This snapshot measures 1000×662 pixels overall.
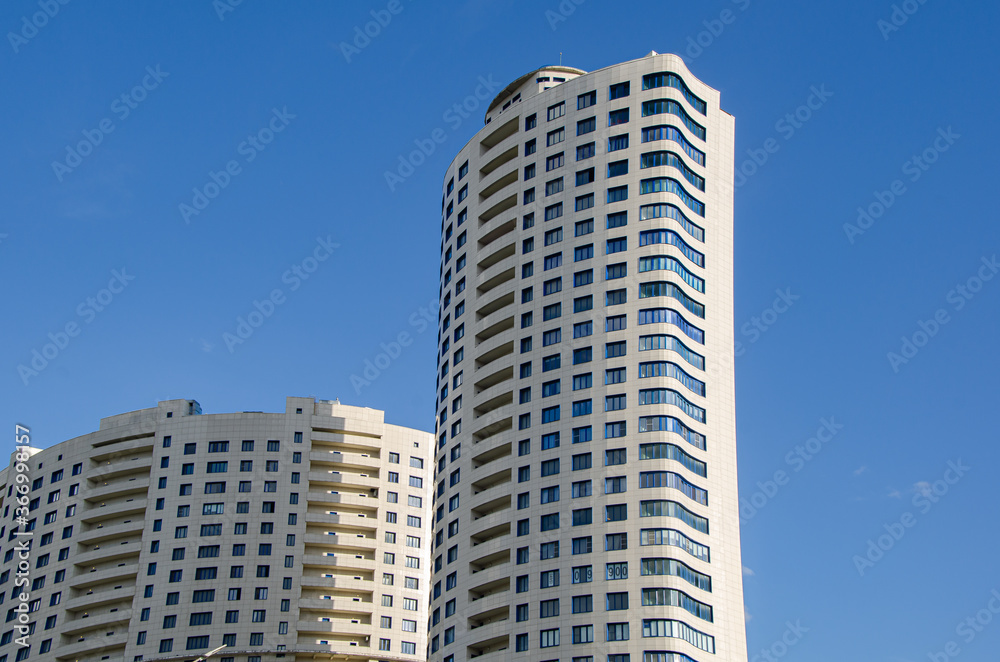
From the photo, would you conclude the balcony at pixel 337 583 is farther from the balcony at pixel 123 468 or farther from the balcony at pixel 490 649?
the balcony at pixel 490 649

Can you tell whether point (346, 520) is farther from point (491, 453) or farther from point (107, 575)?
point (491, 453)

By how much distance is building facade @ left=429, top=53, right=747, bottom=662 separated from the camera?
104 meters

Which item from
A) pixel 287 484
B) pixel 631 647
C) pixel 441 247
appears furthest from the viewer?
pixel 287 484

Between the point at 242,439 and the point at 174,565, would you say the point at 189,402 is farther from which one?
the point at 174,565

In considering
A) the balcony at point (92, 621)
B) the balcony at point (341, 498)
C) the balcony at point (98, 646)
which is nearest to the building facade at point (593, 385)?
the balcony at point (341, 498)

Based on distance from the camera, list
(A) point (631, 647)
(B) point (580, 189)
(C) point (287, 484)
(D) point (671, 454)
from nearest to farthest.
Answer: (A) point (631, 647), (D) point (671, 454), (B) point (580, 189), (C) point (287, 484)

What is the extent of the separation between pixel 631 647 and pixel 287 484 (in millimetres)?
62523

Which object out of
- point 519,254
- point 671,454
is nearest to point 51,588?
point 519,254

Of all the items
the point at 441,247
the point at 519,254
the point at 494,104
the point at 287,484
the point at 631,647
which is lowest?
the point at 631,647

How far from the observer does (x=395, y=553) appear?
14800 cm

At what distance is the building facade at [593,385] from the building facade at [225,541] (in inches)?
1069

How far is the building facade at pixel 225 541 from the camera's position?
141875 millimetres

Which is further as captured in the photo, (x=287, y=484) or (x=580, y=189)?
(x=287, y=484)

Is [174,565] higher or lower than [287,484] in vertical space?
lower
